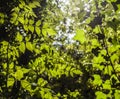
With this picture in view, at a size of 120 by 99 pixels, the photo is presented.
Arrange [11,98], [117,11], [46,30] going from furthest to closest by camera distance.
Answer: [11,98] < [46,30] < [117,11]

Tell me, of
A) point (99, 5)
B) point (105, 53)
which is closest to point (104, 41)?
point (105, 53)

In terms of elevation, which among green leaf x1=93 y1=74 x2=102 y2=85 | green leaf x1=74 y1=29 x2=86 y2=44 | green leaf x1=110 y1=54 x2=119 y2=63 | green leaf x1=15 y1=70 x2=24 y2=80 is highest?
green leaf x1=74 y1=29 x2=86 y2=44

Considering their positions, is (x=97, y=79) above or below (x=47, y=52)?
below

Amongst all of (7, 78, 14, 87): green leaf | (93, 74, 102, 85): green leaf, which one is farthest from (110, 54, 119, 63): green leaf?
(7, 78, 14, 87): green leaf

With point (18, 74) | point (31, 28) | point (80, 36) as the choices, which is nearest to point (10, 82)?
point (18, 74)

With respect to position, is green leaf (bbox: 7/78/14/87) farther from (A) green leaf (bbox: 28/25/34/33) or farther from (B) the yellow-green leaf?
(A) green leaf (bbox: 28/25/34/33)

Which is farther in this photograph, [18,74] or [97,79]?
[97,79]

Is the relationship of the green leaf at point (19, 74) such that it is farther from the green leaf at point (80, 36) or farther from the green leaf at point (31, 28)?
the green leaf at point (80, 36)

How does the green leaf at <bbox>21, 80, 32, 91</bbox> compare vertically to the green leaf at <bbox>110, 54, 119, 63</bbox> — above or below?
below

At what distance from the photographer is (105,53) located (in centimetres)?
194

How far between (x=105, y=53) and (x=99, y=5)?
0.40 meters

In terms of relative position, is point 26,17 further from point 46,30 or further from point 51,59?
point 51,59

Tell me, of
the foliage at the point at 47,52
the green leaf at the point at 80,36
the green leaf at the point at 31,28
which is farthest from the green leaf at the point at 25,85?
the green leaf at the point at 80,36

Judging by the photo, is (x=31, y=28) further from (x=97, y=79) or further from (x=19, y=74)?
(x=97, y=79)
